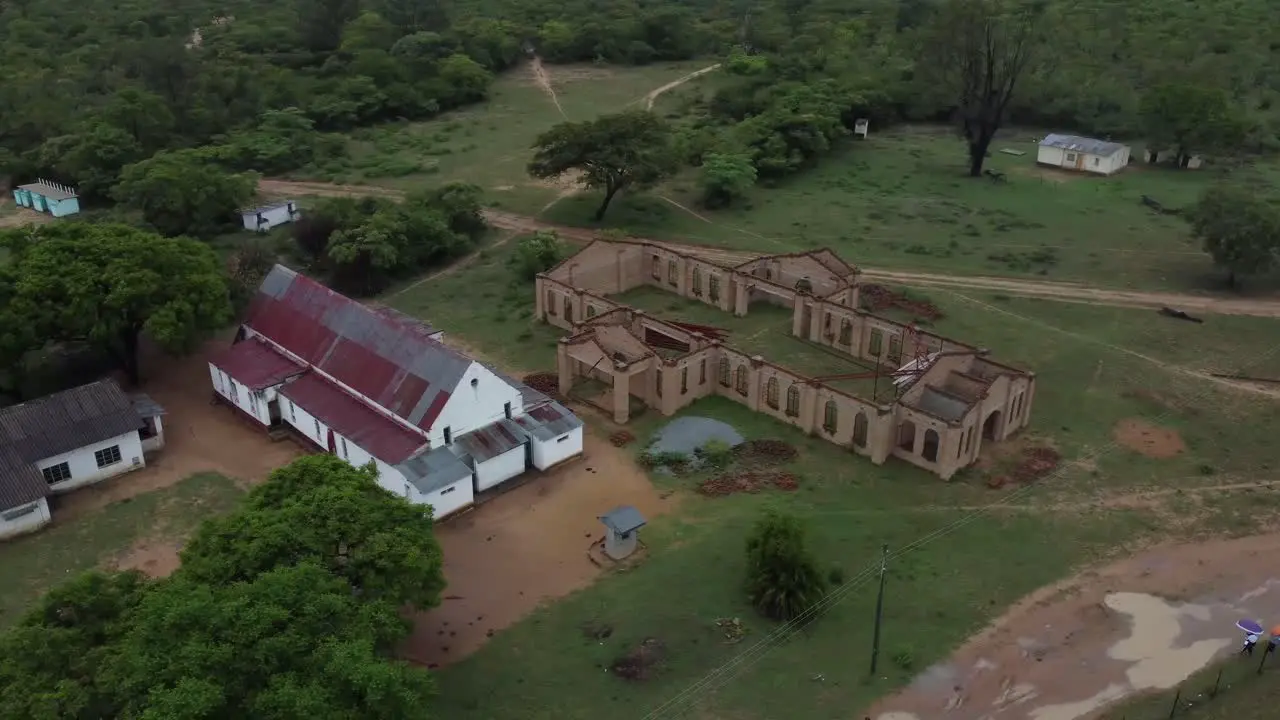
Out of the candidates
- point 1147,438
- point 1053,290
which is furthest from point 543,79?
point 1147,438

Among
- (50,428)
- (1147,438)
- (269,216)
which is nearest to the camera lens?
(50,428)

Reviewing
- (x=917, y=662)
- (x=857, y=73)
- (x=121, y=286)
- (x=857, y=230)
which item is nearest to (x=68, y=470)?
(x=121, y=286)

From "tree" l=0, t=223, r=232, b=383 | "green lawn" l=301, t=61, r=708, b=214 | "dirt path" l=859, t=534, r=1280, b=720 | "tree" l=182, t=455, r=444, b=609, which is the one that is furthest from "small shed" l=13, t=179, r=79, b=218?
"dirt path" l=859, t=534, r=1280, b=720

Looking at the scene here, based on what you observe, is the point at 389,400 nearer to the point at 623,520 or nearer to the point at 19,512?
the point at 623,520

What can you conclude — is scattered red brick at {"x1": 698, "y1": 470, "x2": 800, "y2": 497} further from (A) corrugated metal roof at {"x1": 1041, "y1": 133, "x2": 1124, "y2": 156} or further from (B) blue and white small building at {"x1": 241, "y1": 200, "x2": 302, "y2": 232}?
(A) corrugated metal roof at {"x1": 1041, "y1": 133, "x2": 1124, "y2": 156}

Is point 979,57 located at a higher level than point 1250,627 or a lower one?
higher

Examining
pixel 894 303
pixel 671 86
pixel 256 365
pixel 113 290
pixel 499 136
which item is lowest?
pixel 894 303

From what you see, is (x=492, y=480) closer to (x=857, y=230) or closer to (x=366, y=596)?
(x=366, y=596)
